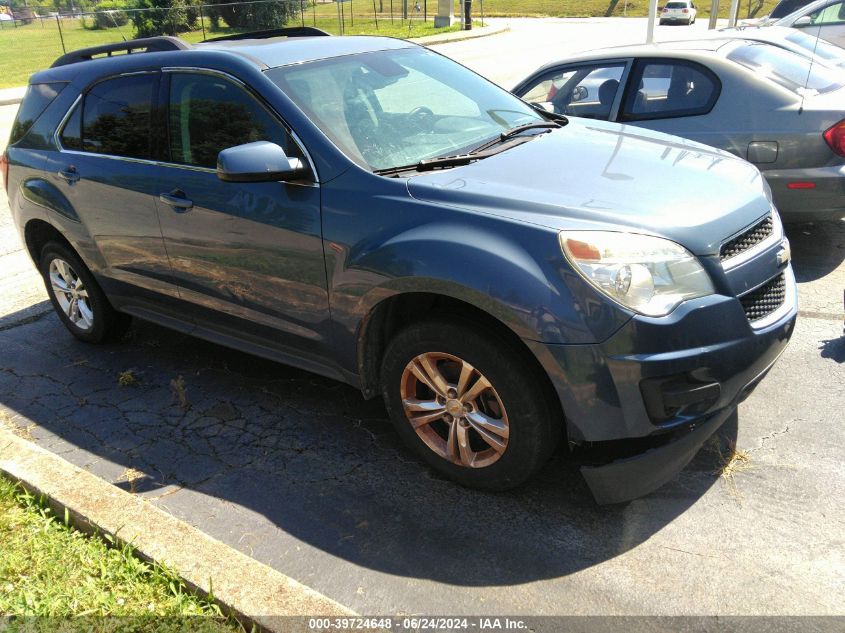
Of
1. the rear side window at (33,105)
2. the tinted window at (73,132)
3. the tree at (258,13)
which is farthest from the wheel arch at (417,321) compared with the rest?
the tree at (258,13)

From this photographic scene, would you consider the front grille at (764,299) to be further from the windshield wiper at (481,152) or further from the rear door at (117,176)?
the rear door at (117,176)

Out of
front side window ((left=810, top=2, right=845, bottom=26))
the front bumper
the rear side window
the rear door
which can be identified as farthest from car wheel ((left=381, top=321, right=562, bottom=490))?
front side window ((left=810, top=2, right=845, bottom=26))

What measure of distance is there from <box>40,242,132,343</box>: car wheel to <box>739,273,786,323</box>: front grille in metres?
3.82

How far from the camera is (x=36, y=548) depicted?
10.1 ft

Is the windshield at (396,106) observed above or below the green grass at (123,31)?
above

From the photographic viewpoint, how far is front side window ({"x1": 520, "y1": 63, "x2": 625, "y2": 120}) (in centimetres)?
605

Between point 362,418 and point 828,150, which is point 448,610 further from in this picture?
point 828,150

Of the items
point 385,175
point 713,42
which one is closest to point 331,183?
point 385,175

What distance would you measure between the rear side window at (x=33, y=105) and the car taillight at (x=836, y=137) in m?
4.93

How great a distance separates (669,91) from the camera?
5.81m

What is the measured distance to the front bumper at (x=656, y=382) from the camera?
278 centimetres

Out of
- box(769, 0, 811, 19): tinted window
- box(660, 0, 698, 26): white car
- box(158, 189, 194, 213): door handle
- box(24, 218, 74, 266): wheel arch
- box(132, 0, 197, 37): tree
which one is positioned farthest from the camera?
box(660, 0, 698, 26): white car

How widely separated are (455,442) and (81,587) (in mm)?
1529

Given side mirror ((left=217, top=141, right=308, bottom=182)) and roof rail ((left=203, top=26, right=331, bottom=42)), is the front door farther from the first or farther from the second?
roof rail ((left=203, top=26, right=331, bottom=42))
